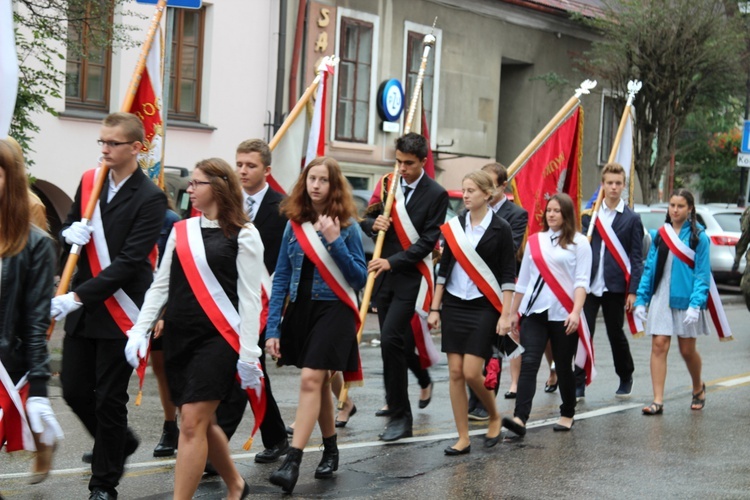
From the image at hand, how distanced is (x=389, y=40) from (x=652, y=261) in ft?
49.8

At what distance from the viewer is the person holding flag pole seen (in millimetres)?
10008

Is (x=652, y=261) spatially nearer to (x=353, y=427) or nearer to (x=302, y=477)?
(x=353, y=427)

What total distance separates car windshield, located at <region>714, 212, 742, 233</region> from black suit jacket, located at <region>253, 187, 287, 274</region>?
16228 millimetres

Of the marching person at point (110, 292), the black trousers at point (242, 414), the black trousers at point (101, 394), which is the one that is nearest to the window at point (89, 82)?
the black trousers at point (242, 414)

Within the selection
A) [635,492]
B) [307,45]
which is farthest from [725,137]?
[635,492]

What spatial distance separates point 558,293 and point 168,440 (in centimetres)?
279

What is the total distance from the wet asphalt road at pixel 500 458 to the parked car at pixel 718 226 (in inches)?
458

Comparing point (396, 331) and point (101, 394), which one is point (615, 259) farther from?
point (101, 394)

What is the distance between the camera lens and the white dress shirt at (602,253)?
32.8 feet

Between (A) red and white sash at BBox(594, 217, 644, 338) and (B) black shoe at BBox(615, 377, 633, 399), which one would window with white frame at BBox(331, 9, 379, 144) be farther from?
(B) black shoe at BBox(615, 377, 633, 399)

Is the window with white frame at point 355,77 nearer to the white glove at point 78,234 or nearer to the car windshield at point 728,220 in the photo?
the car windshield at point 728,220

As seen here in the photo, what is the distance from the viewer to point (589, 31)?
29.4 meters

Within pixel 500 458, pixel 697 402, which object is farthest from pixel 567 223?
pixel 697 402

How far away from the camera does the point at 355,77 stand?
23719 mm
